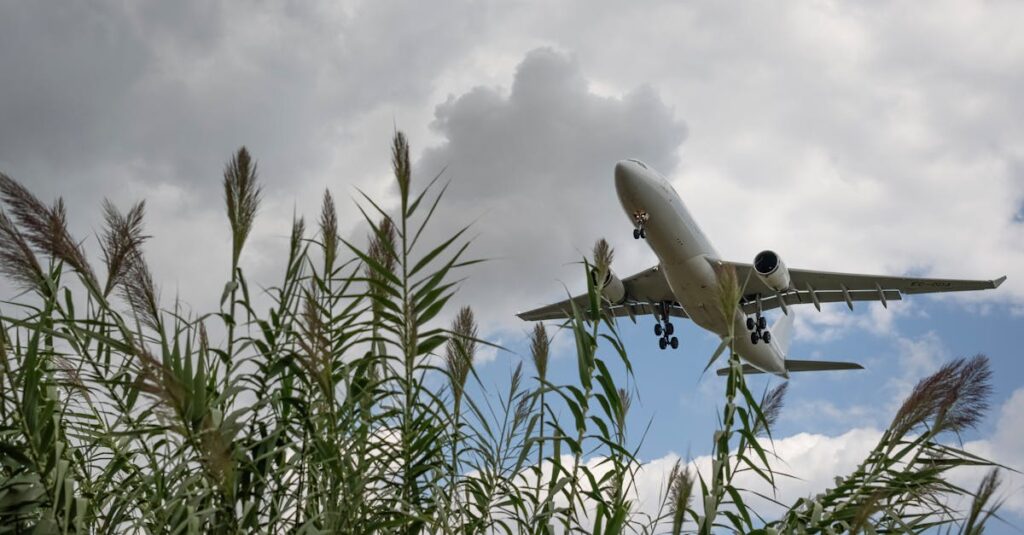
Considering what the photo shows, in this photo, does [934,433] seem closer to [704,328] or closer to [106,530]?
[106,530]

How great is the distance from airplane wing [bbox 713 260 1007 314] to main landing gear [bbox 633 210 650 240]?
2043 millimetres

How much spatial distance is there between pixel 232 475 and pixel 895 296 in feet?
79.7

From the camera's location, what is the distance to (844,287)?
24.0m

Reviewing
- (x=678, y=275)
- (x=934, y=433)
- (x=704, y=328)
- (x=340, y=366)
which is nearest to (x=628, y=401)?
(x=934, y=433)

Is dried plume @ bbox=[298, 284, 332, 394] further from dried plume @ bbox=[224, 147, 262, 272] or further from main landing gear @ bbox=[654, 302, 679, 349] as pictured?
main landing gear @ bbox=[654, 302, 679, 349]

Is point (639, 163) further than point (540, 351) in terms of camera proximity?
Yes

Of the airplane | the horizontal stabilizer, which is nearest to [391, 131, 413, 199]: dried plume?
the airplane

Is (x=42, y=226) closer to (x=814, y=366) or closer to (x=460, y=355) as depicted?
(x=460, y=355)

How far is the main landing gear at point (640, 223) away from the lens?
867 inches

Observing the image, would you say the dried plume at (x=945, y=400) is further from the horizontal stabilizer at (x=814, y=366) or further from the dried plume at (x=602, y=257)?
the horizontal stabilizer at (x=814, y=366)

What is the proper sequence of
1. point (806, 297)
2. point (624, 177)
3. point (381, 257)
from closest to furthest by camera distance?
point (381, 257), point (624, 177), point (806, 297)

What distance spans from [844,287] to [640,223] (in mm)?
6240

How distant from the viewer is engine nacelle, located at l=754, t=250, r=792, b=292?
22547mm

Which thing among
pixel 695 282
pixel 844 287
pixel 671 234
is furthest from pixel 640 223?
pixel 844 287
